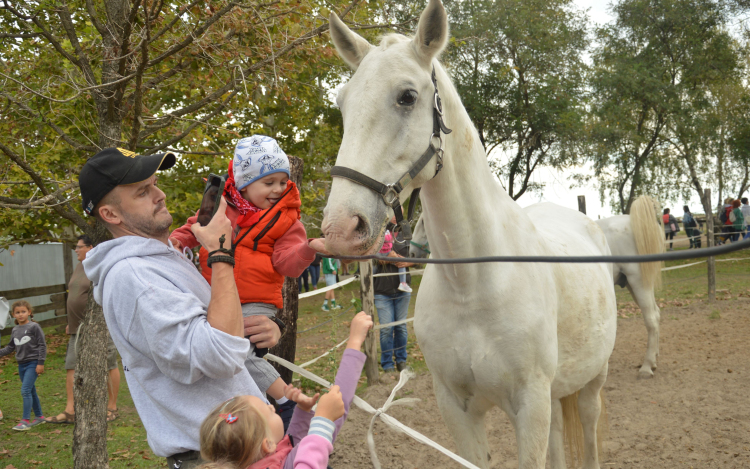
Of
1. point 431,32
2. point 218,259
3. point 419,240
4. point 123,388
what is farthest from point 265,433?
point 123,388

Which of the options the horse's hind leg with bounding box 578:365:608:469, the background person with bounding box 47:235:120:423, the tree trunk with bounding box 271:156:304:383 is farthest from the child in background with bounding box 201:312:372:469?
the background person with bounding box 47:235:120:423

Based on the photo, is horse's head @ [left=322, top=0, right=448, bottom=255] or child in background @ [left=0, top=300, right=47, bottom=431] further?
child in background @ [left=0, top=300, right=47, bottom=431]

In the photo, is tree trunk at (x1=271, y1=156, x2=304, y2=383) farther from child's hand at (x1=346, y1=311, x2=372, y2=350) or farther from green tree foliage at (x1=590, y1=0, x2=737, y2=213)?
green tree foliage at (x1=590, y1=0, x2=737, y2=213)

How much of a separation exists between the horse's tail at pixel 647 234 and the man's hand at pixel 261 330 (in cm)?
633

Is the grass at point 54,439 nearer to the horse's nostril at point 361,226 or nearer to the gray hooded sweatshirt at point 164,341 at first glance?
the gray hooded sweatshirt at point 164,341

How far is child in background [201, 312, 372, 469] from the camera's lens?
4.34 ft

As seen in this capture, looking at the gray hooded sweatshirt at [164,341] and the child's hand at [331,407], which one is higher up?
the gray hooded sweatshirt at [164,341]

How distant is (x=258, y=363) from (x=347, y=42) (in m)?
1.38

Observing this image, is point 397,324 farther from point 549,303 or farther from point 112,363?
point 549,303

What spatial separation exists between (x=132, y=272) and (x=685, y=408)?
5.59m

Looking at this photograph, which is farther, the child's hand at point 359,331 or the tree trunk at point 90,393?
the tree trunk at point 90,393

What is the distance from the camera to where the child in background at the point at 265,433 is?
132cm

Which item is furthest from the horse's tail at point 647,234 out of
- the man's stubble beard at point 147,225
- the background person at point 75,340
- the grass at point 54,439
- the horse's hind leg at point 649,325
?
the background person at point 75,340

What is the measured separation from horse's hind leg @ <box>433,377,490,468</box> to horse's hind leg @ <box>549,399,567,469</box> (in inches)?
47.5
